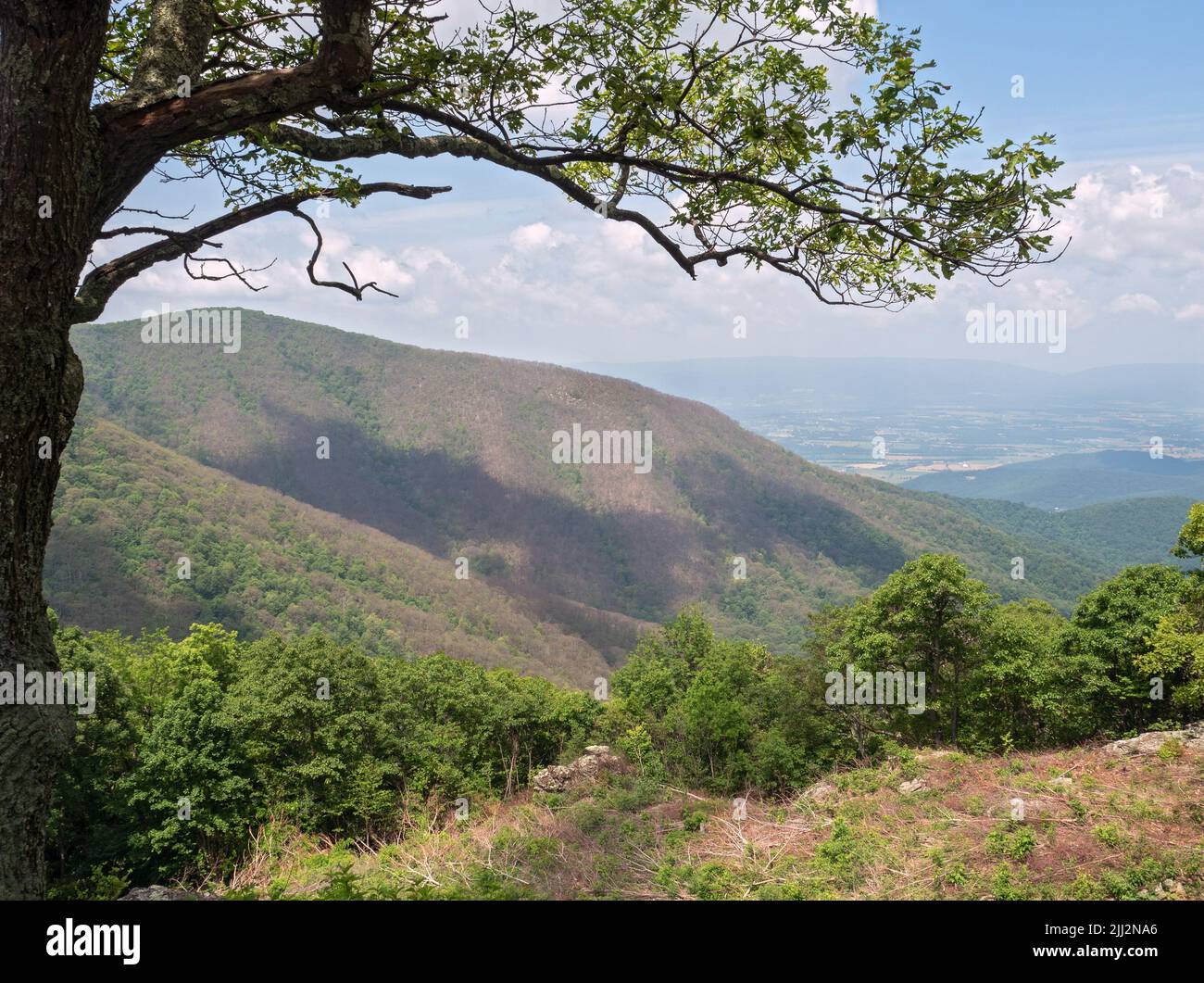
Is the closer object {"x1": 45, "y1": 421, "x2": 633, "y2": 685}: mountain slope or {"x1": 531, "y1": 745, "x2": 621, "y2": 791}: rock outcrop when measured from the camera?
{"x1": 531, "y1": 745, "x2": 621, "y2": 791}: rock outcrop

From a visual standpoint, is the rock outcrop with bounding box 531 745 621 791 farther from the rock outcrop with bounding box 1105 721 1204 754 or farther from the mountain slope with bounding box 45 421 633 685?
the mountain slope with bounding box 45 421 633 685

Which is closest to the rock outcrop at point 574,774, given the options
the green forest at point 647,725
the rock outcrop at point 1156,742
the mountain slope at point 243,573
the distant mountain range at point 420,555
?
the green forest at point 647,725

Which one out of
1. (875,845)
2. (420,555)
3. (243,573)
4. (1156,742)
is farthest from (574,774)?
(420,555)

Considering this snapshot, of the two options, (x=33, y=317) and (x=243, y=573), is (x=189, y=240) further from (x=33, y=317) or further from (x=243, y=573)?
(x=243, y=573)

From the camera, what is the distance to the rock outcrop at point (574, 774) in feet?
68.5

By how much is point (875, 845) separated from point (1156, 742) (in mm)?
6151

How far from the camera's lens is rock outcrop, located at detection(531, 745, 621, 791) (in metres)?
20.9

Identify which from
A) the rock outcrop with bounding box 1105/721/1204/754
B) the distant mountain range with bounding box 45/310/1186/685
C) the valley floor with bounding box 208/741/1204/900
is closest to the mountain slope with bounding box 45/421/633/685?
the distant mountain range with bounding box 45/310/1186/685

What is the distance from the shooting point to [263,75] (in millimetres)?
4207

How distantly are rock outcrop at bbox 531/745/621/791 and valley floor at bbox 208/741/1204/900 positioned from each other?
658 cm

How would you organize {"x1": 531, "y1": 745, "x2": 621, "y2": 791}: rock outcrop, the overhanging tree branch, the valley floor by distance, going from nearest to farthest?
1. the overhanging tree branch
2. the valley floor
3. {"x1": 531, "y1": 745, "x2": 621, "y2": 791}: rock outcrop
